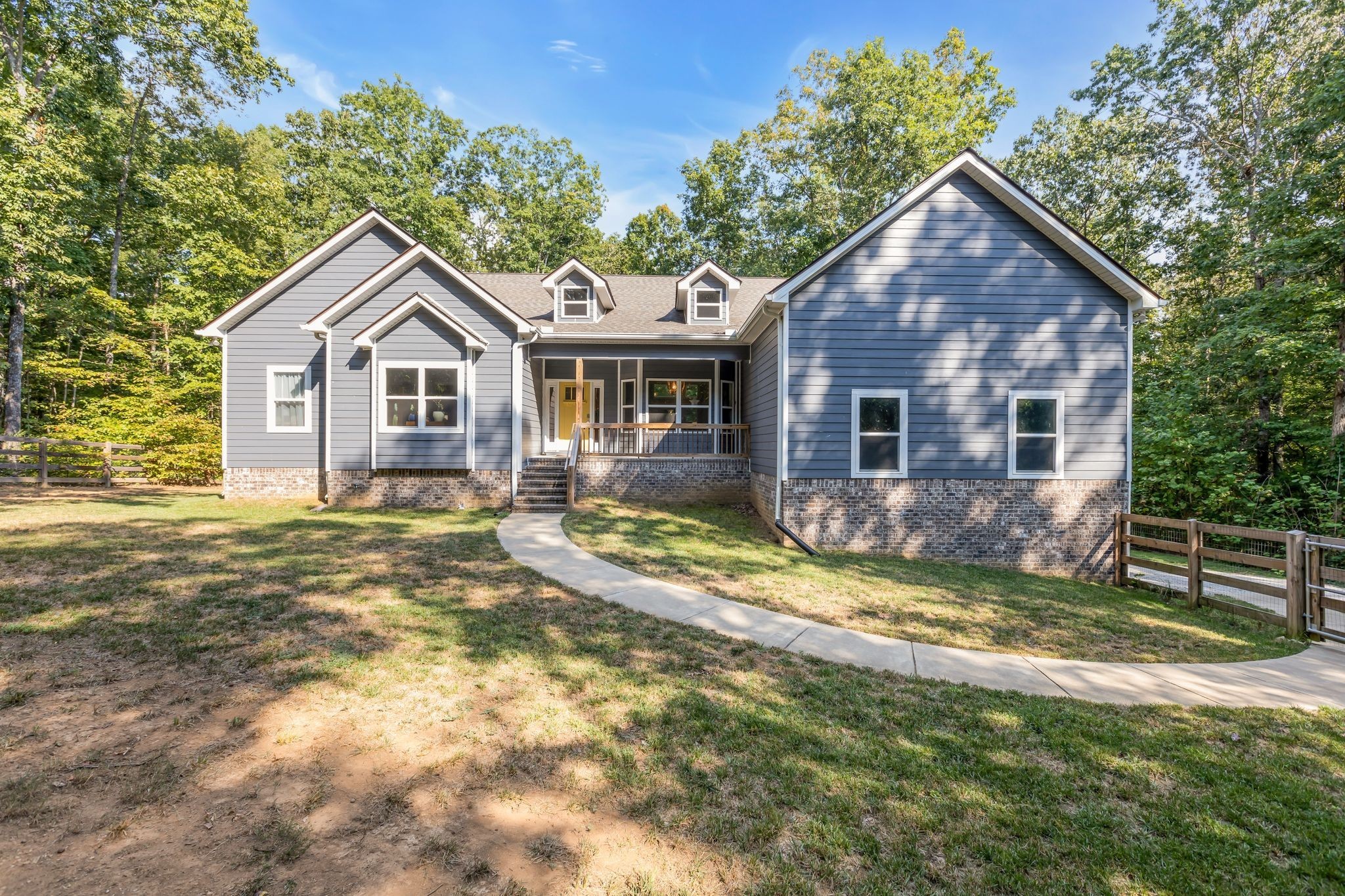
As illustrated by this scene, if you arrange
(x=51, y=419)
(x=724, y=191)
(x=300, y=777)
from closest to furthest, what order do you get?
(x=300, y=777) < (x=51, y=419) < (x=724, y=191)

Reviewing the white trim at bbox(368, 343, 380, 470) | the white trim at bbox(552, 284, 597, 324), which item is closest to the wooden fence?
the white trim at bbox(368, 343, 380, 470)

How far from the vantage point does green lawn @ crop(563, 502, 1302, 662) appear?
5.63 meters

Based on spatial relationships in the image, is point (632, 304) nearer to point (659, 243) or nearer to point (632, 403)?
point (632, 403)

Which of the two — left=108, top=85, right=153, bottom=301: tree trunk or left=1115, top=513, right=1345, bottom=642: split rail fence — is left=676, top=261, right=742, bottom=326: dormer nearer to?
left=1115, top=513, right=1345, bottom=642: split rail fence

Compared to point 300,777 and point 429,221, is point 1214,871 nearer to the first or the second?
point 300,777

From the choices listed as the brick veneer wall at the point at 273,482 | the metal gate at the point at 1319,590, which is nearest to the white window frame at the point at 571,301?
the brick veneer wall at the point at 273,482

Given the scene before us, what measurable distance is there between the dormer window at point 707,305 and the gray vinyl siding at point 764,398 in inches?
86.0

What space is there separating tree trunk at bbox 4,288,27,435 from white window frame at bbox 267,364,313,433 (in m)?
10.4

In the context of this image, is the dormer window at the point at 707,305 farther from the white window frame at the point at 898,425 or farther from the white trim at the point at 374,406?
the white trim at the point at 374,406

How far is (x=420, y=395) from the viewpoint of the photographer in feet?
40.3

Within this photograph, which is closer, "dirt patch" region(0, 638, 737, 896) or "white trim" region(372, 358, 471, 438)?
"dirt patch" region(0, 638, 737, 896)

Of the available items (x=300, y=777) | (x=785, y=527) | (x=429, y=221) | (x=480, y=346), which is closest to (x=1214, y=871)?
(x=300, y=777)

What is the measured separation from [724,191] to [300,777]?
3185cm

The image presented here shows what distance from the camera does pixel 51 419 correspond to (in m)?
19.8
